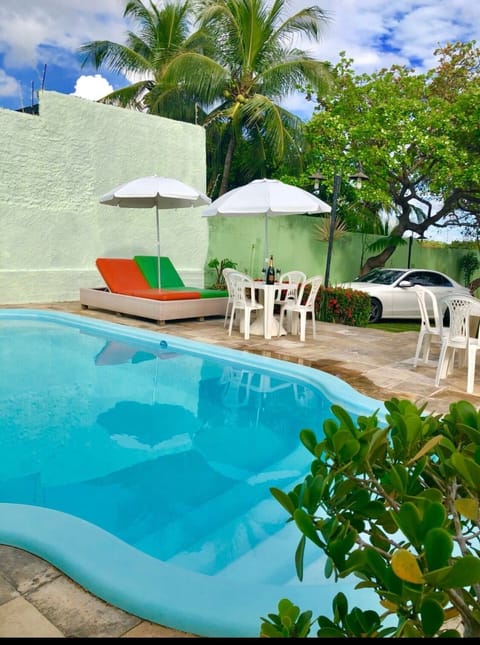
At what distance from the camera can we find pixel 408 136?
12.7 meters

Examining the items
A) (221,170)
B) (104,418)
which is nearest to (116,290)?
(104,418)

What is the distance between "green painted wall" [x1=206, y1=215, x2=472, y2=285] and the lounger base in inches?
199

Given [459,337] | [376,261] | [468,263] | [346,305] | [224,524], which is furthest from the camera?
[468,263]

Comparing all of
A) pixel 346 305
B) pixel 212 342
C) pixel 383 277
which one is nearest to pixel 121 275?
pixel 212 342

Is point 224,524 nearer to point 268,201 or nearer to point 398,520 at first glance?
point 398,520

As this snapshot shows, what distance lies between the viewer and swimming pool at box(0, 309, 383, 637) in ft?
6.44

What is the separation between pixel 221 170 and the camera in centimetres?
1953

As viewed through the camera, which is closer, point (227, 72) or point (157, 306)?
point (157, 306)

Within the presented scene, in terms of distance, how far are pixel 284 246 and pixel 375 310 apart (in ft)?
16.9

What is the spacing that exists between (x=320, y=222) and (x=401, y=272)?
5205 mm

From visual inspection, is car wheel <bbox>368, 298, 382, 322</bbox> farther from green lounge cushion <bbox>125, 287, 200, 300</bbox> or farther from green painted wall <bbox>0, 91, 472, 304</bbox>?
green painted wall <bbox>0, 91, 472, 304</bbox>

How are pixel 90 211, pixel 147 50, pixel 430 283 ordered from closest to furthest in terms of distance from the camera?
pixel 430 283
pixel 90 211
pixel 147 50

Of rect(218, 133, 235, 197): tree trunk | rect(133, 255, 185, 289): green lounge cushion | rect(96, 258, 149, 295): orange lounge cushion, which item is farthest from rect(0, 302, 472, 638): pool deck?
rect(218, 133, 235, 197): tree trunk

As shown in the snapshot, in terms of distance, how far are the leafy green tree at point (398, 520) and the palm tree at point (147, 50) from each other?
18931mm
